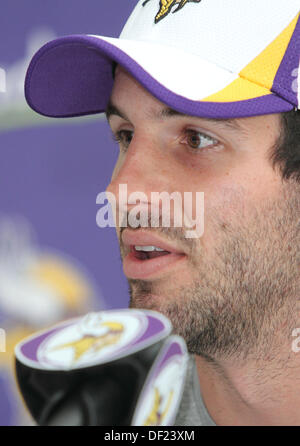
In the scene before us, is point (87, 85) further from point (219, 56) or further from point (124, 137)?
point (219, 56)

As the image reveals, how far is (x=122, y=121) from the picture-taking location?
1.99ft

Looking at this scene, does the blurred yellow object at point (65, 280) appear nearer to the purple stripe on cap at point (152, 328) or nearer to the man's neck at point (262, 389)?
the man's neck at point (262, 389)

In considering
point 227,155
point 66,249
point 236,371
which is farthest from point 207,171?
point 66,249

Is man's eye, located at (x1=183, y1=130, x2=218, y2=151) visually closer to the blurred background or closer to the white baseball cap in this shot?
the white baseball cap

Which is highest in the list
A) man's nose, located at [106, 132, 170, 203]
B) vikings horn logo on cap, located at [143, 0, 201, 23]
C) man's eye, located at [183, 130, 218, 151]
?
vikings horn logo on cap, located at [143, 0, 201, 23]

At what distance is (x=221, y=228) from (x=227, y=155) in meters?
0.08

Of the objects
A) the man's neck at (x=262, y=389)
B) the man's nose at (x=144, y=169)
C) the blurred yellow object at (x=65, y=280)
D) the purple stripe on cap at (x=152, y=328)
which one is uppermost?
the man's nose at (x=144, y=169)

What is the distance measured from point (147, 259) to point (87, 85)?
0.29 meters

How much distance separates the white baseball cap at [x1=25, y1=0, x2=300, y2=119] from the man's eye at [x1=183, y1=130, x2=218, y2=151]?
45mm

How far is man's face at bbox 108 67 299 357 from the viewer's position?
1.67 ft

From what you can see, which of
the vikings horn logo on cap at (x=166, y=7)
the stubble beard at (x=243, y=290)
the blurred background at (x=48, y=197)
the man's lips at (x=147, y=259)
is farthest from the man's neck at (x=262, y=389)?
the vikings horn logo on cap at (x=166, y=7)

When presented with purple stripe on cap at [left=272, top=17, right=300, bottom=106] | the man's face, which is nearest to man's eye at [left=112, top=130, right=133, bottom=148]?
the man's face

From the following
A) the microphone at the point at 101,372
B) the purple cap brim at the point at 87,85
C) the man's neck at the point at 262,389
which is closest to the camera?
the microphone at the point at 101,372

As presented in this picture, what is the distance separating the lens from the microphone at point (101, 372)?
0.31 m
